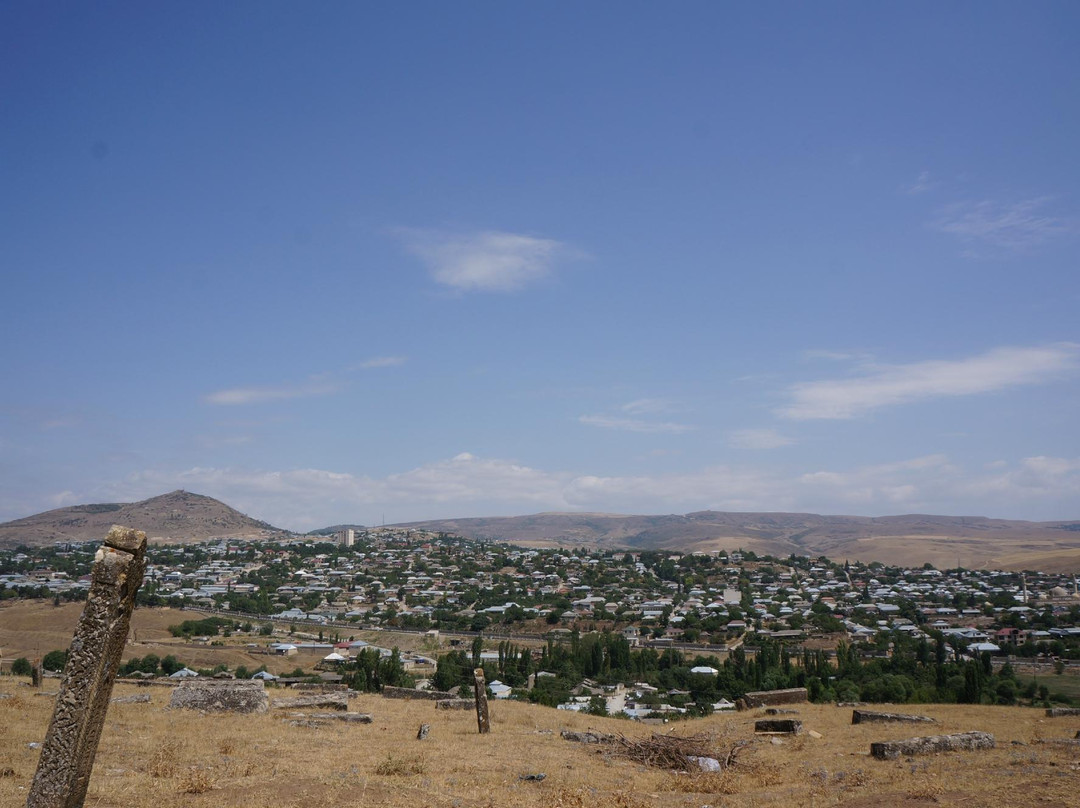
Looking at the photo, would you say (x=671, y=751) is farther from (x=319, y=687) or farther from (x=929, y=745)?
(x=319, y=687)

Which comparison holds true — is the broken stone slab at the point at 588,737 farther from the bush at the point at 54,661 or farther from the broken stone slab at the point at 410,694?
the bush at the point at 54,661

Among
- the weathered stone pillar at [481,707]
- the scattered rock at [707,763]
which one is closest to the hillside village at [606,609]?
the weathered stone pillar at [481,707]

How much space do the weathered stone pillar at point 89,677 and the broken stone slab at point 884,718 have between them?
1899 cm

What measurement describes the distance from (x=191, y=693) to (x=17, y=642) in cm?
6642

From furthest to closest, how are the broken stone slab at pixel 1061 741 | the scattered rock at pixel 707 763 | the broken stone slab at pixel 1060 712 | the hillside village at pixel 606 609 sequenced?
the hillside village at pixel 606 609 → the broken stone slab at pixel 1060 712 → the broken stone slab at pixel 1061 741 → the scattered rock at pixel 707 763

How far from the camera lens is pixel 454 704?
23.1 m

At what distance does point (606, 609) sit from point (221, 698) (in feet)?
306

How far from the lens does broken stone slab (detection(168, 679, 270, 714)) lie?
1895 centimetres

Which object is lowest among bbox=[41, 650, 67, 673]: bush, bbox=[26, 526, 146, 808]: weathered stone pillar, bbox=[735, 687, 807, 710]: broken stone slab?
bbox=[41, 650, 67, 673]: bush

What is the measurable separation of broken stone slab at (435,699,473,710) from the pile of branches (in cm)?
702

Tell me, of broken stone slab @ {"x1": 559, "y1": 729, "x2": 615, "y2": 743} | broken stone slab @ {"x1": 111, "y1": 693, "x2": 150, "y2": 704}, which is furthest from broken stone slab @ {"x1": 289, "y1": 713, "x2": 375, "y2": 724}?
broken stone slab @ {"x1": 559, "y1": 729, "x2": 615, "y2": 743}

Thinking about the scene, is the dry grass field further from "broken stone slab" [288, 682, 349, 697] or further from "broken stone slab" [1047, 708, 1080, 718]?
"broken stone slab" [288, 682, 349, 697]

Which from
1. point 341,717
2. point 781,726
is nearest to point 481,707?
point 341,717

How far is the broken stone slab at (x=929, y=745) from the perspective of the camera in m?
14.0
